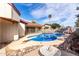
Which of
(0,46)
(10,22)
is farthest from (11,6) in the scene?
(0,46)

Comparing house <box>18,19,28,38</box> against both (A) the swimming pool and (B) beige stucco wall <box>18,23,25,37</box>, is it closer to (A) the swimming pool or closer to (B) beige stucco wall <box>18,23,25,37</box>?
(B) beige stucco wall <box>18,23,25,37</box>

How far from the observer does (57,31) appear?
520 centimetres

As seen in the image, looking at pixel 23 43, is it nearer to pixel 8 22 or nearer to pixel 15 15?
pixel 8 22

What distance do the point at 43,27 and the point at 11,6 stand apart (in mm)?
1131

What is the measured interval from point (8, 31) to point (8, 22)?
28cm

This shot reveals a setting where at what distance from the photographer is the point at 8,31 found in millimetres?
5242

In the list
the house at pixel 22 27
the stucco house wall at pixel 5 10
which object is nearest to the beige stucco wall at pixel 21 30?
the house at pixel 22 27

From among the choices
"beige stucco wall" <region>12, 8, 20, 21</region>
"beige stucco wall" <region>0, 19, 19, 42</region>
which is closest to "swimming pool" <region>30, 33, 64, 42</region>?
"beige stucco wall" <region>0, 19, 19, 42</region>

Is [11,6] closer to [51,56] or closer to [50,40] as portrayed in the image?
[50,40]

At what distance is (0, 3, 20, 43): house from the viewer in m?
5.10

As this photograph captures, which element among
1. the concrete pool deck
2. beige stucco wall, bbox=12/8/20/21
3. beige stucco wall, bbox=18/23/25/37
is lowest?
the concrete pool deck

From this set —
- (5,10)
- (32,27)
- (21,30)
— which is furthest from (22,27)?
(5,10)

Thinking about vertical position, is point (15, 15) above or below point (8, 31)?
above

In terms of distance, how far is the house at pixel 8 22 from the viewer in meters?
5.10
